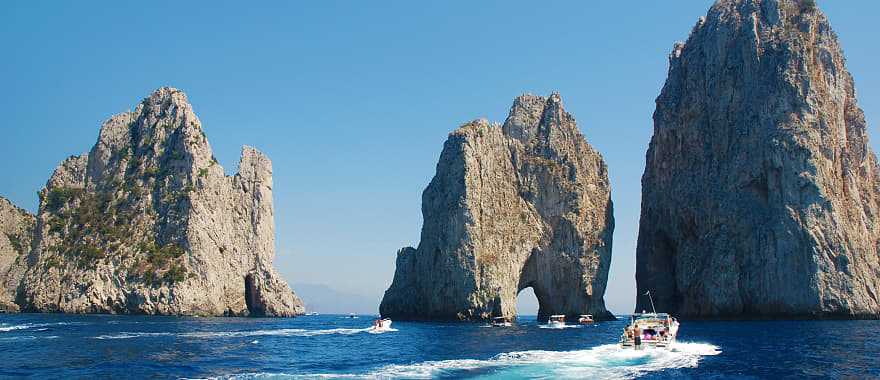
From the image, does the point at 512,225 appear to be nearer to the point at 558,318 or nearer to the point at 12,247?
the point at 558,318

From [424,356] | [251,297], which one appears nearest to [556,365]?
[424,356]

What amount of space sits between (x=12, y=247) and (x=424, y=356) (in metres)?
124

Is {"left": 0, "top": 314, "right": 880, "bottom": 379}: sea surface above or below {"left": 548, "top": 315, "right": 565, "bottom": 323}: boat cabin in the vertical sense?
below

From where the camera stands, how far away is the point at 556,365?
41.9 m

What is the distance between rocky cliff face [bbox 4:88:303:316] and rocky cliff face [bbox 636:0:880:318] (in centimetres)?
7828

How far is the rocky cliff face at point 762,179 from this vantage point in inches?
3804

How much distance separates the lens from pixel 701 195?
383 ft

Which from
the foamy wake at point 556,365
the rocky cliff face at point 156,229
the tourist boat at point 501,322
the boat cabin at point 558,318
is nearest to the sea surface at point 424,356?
the foamy wake at point 556,365

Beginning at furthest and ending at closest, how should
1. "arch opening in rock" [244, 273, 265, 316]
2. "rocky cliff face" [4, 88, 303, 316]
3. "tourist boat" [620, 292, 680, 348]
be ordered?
"arch opening in rock" [244, 273, 265, 316], "rocky cliff face" [4, 88, 303, 316], "tourist boat" [620, 292, 680, 348]

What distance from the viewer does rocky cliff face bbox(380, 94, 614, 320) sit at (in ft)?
341

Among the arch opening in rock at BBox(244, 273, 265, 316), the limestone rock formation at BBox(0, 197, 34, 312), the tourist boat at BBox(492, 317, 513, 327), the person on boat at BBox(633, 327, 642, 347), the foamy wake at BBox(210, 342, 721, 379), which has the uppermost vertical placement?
the limestone rock formation at BBox(0, 197, 34, 312)

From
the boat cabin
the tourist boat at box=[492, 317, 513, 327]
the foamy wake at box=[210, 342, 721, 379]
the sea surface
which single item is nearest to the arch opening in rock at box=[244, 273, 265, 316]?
the tourist boat at box=[492, 317, 513, 327]

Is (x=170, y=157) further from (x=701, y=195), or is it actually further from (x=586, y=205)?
(x=701, y=195)

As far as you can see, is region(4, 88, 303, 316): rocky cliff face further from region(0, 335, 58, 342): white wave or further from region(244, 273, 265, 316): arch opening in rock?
region(0, 335, 58, 342): white wave
